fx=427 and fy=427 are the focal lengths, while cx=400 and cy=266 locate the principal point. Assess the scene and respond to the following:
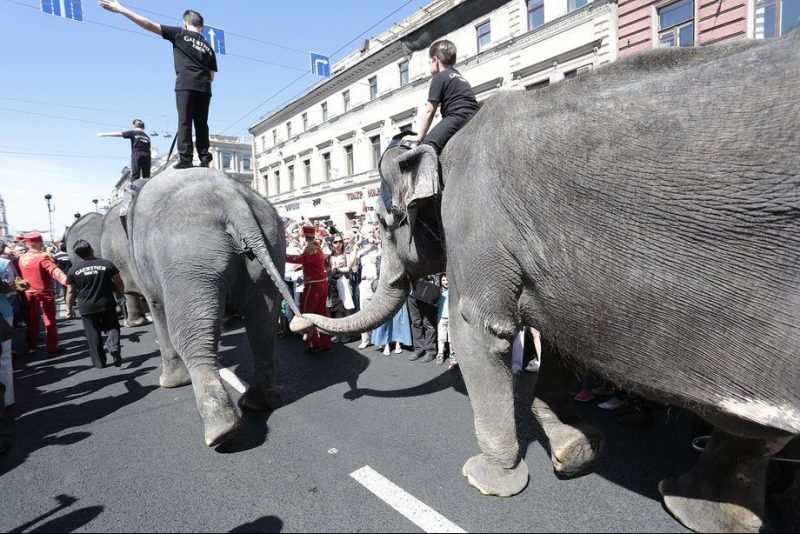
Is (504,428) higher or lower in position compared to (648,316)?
lower

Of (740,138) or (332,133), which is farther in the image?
(332,133)

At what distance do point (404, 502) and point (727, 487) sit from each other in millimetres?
1701

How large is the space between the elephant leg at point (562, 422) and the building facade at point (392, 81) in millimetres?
10697

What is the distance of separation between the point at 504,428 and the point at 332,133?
3043cm

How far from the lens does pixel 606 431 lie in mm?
3594

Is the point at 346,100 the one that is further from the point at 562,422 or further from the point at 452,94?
the point at 562,422

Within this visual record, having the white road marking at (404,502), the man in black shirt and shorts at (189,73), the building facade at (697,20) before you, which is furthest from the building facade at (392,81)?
the white road marking at (404,502)

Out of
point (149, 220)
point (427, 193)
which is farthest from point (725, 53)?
point (149, 220)

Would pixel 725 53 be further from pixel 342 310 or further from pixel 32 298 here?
pixel 32 298

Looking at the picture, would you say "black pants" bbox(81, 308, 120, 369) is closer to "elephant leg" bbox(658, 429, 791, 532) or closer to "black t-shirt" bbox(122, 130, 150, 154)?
"black t-shirt" bbox(122, 130, 150, 154)

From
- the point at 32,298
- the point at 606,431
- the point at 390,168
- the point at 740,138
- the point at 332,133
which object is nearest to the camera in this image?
the point at 740,138

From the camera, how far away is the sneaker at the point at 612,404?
4.04m

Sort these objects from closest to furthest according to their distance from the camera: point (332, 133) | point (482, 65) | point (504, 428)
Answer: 1. point (504, 428)
2. point (482, 65)
3. point (332, 133)

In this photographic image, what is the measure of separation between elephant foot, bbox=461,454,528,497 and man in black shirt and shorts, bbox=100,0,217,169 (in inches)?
154
